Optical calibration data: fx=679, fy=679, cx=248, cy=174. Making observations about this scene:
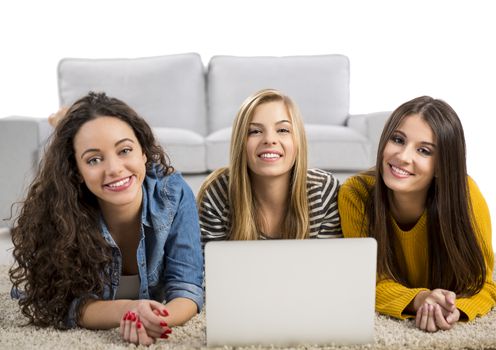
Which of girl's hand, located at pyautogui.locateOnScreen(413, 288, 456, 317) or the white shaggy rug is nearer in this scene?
the white shaggy rug

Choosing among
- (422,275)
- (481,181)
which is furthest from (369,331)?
(481,181)

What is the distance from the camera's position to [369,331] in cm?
158

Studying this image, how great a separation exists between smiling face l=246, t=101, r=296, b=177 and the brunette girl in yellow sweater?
245 millimetres

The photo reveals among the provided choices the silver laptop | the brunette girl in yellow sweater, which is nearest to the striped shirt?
the brunette girl in yellow sweater

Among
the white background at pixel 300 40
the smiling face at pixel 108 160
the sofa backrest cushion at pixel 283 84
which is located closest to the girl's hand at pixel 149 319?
the smiling face at pixel 108 160

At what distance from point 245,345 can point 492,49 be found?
3515 mm

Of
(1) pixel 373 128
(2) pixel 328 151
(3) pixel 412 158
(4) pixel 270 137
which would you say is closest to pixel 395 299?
(3) pixel 412 158

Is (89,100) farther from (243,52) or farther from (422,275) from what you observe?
(243,52)

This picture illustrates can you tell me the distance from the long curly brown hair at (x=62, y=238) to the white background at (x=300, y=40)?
101 inches

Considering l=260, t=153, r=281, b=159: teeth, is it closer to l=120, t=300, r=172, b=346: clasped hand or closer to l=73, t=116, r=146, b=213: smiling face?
l=73, t=116, r=146, b=213: smiling face

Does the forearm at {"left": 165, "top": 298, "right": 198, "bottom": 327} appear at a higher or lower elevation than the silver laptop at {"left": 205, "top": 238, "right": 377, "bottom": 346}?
lower

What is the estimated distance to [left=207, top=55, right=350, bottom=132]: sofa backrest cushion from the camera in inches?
152

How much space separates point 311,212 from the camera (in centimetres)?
216

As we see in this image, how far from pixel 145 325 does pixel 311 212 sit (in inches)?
28.9
